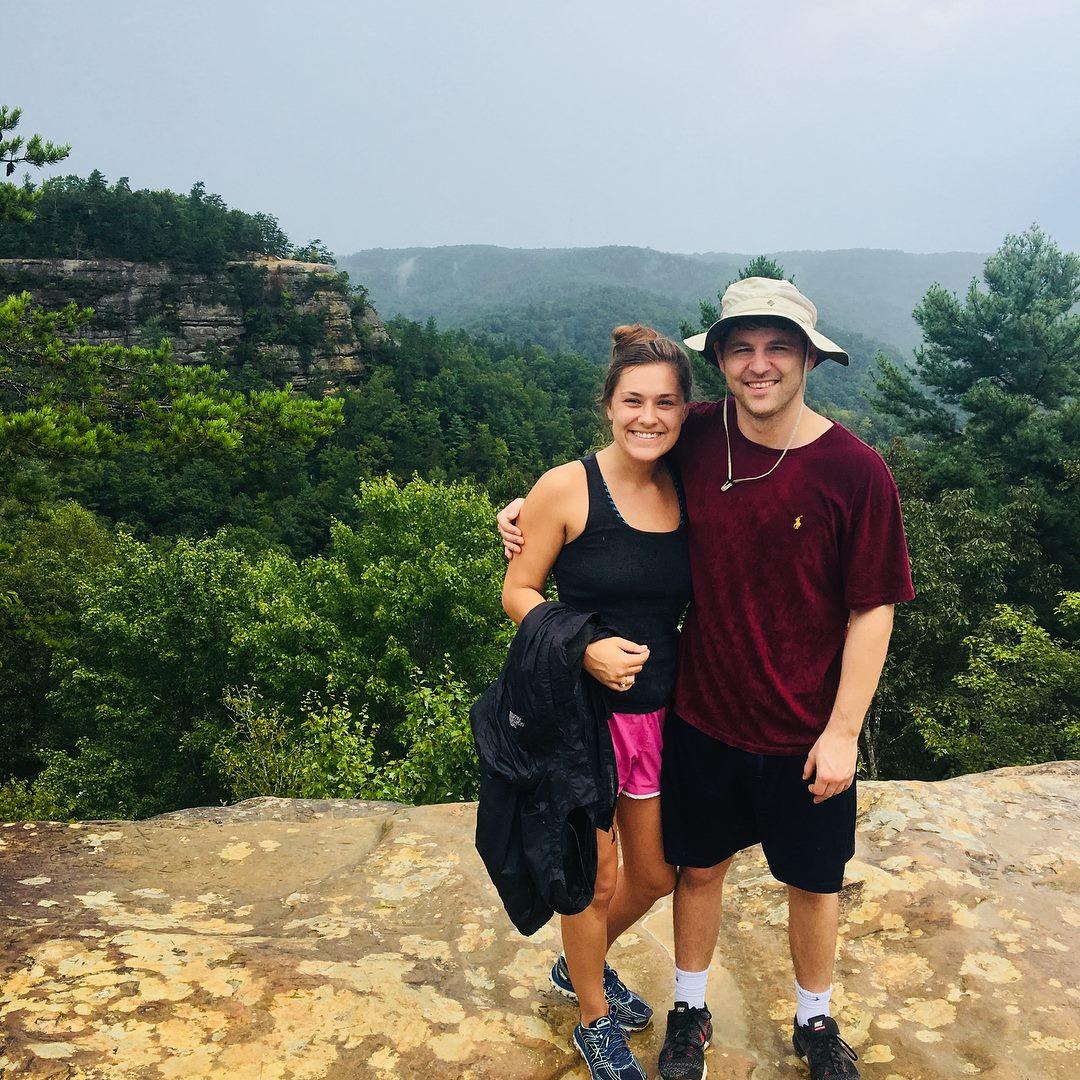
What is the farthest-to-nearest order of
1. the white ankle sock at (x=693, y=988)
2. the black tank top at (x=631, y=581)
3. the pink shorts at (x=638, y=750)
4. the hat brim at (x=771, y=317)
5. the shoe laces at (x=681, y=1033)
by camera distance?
1. the white ankle sock at (x=693, y=988)
2. the shoe laces at (x=681, y=1033)
3. the pink shorts at (x=638, y=750)
4. the black tank top at (x=631, y=581)
5. the hat brim at (x=771, y=317)

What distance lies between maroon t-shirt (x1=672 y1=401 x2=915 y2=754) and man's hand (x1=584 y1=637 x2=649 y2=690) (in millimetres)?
292

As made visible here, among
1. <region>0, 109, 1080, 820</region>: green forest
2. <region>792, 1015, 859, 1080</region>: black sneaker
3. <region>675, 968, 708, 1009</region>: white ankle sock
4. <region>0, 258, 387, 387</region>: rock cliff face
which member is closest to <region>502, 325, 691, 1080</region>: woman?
<region>675, 968, 708, 1009</region>: white ankle sock

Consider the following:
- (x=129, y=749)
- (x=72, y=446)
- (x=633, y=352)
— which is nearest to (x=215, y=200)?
(x=129, y=749)

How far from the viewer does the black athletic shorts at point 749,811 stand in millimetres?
2297

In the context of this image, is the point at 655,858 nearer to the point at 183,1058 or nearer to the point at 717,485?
the point at 717,485

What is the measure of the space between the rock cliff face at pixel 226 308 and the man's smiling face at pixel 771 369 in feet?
217

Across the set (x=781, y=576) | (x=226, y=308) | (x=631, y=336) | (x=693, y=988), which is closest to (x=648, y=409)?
(x=631, y=336)

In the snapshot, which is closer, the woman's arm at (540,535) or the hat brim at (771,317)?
the hat brim at (771,317)

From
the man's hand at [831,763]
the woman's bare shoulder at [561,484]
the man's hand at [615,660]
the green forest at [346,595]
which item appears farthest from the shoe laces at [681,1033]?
the green forest at [346,595]

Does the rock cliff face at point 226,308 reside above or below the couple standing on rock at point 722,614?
above

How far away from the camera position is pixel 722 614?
226cm

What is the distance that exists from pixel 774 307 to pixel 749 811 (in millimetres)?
1527

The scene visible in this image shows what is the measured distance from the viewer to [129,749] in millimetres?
17156

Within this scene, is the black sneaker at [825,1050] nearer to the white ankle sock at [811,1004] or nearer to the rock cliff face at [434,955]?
the white ankle sock at [811,1004]
